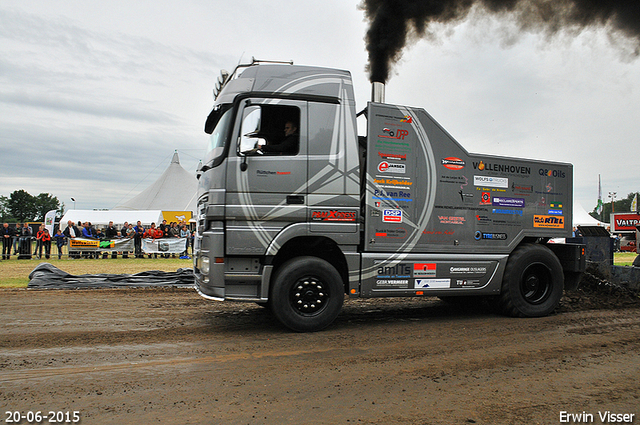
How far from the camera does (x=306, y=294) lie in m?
5.79

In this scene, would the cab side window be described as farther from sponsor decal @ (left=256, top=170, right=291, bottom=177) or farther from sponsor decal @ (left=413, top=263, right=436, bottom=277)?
sponsor decal @ (left=413, top=263, right=436, bottom=277)

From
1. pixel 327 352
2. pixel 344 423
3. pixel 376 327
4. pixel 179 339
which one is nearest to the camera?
pixel 344 423

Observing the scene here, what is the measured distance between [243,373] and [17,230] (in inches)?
832

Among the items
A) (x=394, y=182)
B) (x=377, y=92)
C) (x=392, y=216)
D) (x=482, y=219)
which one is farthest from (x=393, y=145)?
(x=482, y=219)

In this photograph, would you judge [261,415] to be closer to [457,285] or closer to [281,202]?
[281,202]

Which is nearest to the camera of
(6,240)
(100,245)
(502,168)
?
(502,168)

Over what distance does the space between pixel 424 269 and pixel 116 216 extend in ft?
89.0

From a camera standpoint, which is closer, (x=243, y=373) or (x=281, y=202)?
(x=243, y=373)

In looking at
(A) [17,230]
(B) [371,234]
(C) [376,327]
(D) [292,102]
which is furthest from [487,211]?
(A) [17,230]

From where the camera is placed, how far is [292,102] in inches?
231

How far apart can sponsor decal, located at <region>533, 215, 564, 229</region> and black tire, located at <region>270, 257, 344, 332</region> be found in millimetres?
3685

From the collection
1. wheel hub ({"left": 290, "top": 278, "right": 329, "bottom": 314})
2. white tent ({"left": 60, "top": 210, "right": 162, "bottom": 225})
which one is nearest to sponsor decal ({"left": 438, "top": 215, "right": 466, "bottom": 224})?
wheel hub ({"left": 290, "top": 278, "right": 329, "bottom": 314})

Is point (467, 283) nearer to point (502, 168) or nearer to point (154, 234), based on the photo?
point (502, 168)

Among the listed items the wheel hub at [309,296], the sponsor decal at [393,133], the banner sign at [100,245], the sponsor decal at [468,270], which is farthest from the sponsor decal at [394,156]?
the banner sign at [100,245]
